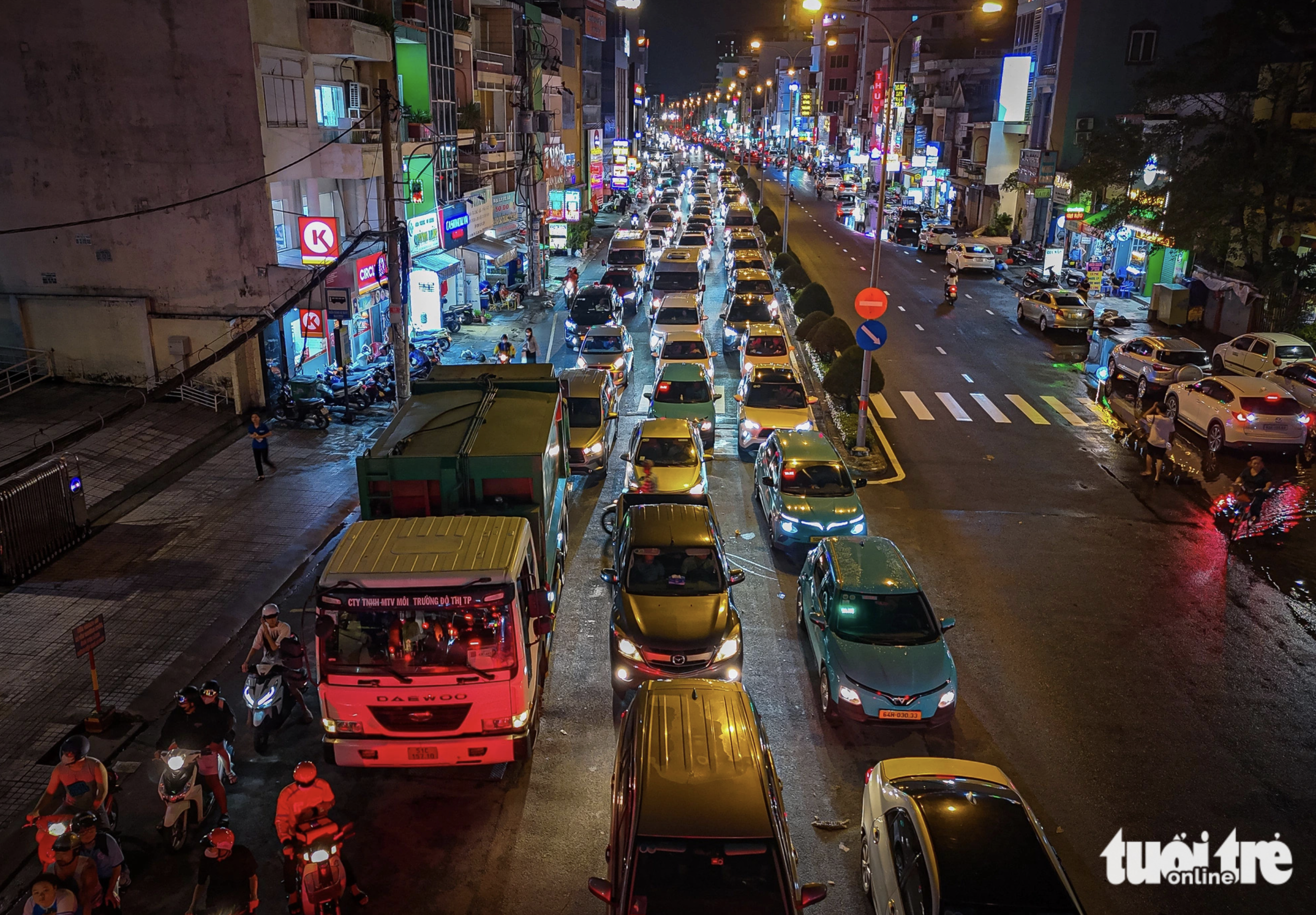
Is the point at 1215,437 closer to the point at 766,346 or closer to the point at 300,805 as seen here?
the point at 766,346

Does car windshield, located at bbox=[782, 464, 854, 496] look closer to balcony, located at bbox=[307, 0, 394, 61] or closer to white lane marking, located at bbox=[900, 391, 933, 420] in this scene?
white lane marking, located at bbox=[900, 391, 933, 420]

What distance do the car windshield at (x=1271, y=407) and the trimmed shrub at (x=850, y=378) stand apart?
8353 millimetres

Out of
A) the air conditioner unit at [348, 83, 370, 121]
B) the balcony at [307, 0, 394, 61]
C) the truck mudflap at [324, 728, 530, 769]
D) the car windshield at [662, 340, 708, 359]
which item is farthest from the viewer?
the car windshield at [662, 340, 708, 359]

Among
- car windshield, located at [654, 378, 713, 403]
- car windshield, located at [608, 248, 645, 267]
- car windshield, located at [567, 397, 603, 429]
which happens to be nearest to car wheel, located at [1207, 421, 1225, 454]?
car windshield, located at [654, 378, 713, 403]

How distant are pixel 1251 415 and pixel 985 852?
1806 cm

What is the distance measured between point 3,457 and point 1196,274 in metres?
39.1

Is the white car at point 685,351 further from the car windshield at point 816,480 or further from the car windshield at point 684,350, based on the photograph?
the car windshield at point 816,480

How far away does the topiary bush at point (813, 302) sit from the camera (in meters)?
34.4

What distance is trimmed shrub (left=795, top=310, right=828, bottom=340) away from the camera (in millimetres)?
31594

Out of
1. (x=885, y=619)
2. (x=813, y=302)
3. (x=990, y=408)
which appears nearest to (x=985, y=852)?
(x=885, y=619)

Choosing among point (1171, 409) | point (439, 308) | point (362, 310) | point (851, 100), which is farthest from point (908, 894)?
point (851, 100)

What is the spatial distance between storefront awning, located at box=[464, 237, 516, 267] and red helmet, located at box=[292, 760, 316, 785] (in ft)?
102

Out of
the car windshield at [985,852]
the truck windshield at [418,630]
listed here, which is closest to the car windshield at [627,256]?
the truck windshield at [418,630]

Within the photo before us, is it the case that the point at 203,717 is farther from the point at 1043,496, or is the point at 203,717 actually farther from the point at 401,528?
the point at 1043,496
